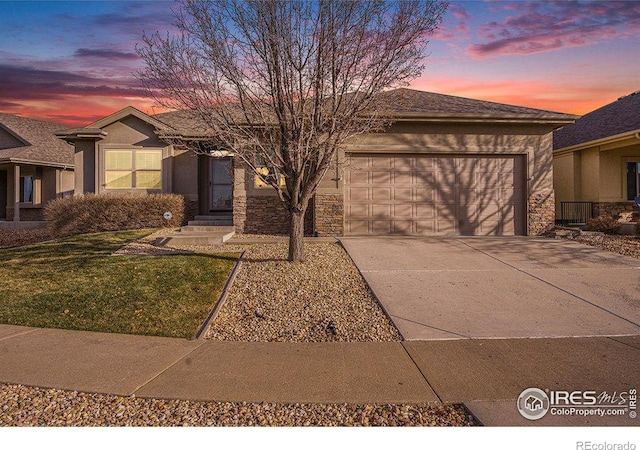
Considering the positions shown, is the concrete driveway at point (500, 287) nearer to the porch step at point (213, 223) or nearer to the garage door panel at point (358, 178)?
the garage door panel at point (358, 178)

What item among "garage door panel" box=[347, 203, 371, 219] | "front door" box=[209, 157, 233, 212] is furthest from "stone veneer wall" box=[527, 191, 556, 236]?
"front door" box=[209, 157, 233, 212]

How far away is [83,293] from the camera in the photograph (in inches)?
292

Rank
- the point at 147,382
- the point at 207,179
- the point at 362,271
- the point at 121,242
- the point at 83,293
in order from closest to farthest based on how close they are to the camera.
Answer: the point at 147,382 < the point at 83,293 < the point at 362,271 < the point at 121,242 < the point at 207,179

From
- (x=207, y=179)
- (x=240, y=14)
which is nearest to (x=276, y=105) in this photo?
(x=240, y=14)

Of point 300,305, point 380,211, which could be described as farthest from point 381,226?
point 300,305

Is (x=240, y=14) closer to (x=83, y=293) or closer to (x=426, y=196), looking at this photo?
(x=83, y=293)

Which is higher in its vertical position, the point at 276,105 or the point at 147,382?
the point at 276,105

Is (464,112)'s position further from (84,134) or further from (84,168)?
(84,168)

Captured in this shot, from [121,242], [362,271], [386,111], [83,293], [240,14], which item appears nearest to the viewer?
[83,293]

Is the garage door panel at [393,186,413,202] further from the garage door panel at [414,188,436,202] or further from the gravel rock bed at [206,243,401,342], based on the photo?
the gravel rock bed at [206,243,401,342]

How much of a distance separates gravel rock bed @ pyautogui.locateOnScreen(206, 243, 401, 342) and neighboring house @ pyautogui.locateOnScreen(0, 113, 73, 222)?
15.7 meters

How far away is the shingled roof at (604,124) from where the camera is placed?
16.9 m

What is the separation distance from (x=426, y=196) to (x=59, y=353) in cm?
1054

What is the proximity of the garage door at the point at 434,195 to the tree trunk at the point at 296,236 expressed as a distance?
4.21m
